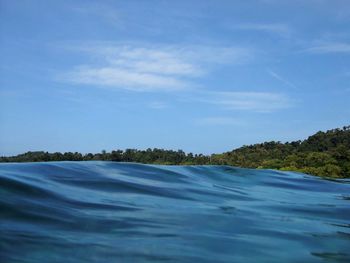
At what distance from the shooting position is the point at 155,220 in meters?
3.96

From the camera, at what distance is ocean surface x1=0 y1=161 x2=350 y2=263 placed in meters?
3.01

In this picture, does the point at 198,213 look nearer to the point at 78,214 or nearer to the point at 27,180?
the point at 78,214

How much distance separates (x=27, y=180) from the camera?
4.88 m

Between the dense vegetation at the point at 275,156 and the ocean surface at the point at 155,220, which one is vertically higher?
the dense vegetation at the point at 275,156

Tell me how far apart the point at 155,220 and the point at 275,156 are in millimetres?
58474

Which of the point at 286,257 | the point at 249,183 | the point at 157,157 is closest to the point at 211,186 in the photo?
the point at 249,183

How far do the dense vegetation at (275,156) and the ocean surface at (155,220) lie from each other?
2999 cm

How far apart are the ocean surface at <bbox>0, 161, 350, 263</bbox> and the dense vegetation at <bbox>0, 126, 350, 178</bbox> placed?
30.0 metres

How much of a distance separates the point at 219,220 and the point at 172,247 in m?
1.07

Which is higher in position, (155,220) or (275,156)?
(275,156)

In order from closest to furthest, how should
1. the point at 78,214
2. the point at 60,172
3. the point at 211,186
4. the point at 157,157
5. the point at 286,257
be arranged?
the point at 286,257 → the point at 78,214 → the point at 60,172 → the point at 211,186 → the point at 157,157

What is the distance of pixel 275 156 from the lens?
6075 centimetres

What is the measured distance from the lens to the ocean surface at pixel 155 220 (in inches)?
118

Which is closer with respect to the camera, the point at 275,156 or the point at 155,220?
the point at 155,220
